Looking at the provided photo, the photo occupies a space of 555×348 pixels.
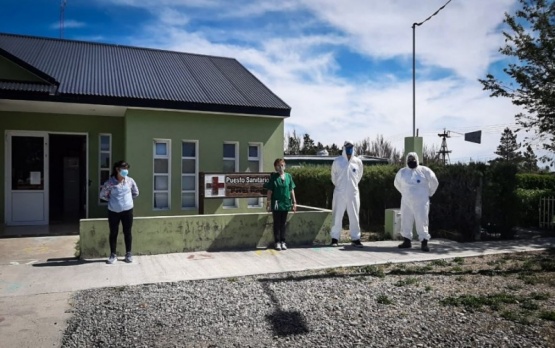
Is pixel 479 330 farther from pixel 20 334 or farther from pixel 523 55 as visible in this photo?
pixel 523 55

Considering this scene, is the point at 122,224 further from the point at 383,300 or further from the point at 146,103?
the point at 383,300

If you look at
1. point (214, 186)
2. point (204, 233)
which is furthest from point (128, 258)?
point (214, 186)

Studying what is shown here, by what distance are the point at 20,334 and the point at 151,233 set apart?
12.4 ft

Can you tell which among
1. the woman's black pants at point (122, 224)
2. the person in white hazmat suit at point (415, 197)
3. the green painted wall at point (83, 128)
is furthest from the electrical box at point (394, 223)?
the green painted wall at point (83, 128)

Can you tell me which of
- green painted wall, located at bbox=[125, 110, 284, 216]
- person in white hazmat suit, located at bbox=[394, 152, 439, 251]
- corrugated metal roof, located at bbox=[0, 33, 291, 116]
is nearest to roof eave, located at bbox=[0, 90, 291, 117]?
corrugated metal roof, located at bbox=[0, 33, 291, 116]

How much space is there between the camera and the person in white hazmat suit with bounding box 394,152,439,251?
356 inches

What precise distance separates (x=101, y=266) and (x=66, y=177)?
26.8 ft

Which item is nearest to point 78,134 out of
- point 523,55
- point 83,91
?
point 83,91

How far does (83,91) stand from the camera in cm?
1029

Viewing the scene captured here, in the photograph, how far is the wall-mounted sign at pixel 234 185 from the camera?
9867mm

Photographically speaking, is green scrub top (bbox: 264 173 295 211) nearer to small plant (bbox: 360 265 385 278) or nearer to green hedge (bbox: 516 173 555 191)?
small plant (bbox: 360 265 385 278)

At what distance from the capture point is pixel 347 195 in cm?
920

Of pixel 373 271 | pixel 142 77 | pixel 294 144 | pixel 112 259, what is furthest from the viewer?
pixel 294 144

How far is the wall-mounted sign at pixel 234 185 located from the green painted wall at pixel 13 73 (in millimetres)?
4532
